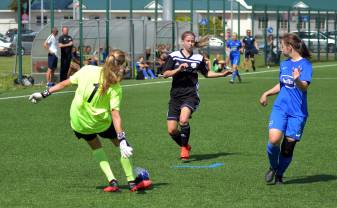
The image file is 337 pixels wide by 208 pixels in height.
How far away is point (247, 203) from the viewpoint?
9.28m

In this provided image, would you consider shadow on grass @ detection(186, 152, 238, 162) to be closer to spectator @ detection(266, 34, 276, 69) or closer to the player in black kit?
the player in black kit

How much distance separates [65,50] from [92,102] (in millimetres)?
21124

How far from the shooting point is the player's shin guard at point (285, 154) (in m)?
10.5

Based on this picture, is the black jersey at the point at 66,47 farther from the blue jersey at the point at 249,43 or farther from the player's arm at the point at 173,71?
the player's arm at the point at 173,71

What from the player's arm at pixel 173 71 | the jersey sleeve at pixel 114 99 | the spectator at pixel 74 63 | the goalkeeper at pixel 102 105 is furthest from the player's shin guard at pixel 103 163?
the spectator at pixel 74 63

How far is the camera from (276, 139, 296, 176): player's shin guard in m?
10.5

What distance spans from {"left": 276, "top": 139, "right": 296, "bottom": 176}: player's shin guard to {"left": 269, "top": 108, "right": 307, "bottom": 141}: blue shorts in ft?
0.42

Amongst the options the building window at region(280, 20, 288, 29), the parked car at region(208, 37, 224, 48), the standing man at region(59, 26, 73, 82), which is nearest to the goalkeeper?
the standing man at region(59, 26, 73, 82)

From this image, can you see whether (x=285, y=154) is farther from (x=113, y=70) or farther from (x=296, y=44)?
(x=113, y=70)

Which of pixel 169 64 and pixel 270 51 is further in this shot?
pixel 270 51

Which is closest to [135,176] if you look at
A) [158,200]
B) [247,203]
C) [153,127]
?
[158,200]

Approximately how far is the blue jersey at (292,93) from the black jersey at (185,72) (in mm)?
2606

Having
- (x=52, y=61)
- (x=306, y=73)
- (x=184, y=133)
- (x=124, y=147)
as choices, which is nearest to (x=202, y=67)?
(x=184, y=133)

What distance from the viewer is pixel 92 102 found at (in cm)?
975
